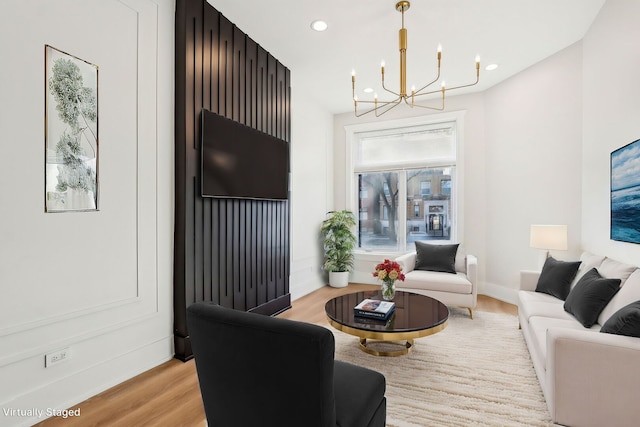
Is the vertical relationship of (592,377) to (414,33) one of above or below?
below

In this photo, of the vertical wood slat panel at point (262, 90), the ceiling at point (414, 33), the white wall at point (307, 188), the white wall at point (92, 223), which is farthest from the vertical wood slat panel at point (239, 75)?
the white wall at point (307, 188)

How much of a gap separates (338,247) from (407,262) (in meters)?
1.42

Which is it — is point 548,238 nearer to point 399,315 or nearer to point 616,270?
point 616,270

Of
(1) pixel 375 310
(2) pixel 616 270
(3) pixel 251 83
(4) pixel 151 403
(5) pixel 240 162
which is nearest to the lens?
(4) pixel 151 403

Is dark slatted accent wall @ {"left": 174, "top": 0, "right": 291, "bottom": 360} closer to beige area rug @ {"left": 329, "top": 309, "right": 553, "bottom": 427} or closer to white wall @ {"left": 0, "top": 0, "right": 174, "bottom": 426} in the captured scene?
white wall @ {"left": 0, "top": 0, "right": 174, "bottom": 426}

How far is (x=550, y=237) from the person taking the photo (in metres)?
3.56

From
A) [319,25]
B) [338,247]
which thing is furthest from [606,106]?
[338,247]

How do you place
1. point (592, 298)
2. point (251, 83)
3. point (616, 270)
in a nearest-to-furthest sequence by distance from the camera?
point (592, 298)
point (616, 270)
point (251, 83)

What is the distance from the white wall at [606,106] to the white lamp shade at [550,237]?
0.79 ft

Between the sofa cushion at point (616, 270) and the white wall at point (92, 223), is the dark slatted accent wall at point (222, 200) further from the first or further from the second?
the sofa cushion at point (616, 270)

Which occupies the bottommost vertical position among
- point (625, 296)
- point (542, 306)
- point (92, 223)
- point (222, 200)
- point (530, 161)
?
point (542, 306)

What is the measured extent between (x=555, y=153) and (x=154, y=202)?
14.6 feet

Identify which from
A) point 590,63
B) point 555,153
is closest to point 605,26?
point 590,63

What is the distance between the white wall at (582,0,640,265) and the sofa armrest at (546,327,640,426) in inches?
49.0
